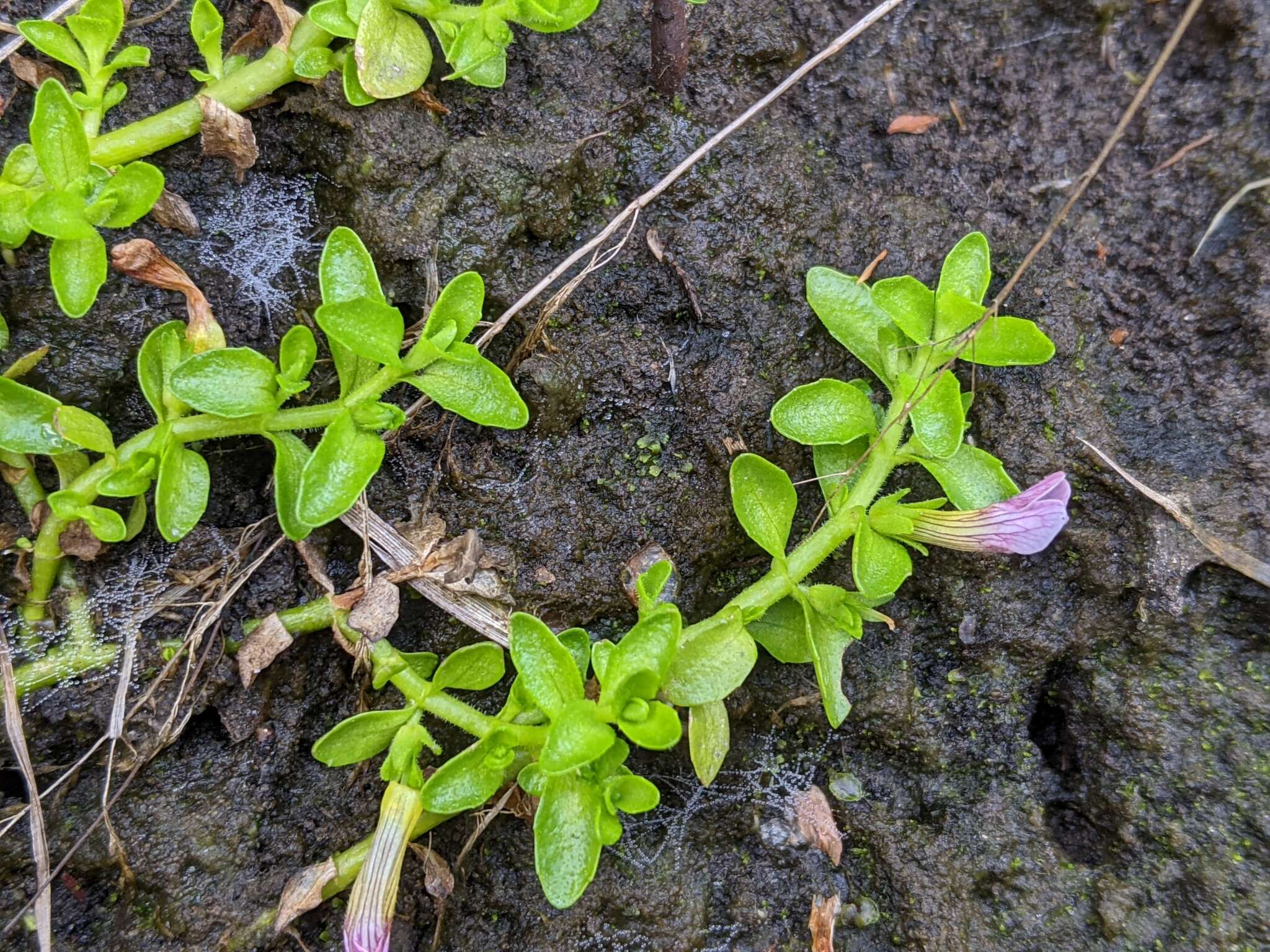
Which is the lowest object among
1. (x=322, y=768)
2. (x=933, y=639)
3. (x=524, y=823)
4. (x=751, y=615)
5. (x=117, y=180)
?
(x=933, y=639)

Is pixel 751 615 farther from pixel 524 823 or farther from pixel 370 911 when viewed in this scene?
pixel 370 911

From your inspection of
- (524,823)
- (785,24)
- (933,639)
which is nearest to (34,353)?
(524,823)

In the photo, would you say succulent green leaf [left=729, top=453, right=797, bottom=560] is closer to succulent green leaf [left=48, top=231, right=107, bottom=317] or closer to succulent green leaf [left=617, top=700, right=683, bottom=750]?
succulent green leaf [left=617, top=700, right=683, bottom=750]

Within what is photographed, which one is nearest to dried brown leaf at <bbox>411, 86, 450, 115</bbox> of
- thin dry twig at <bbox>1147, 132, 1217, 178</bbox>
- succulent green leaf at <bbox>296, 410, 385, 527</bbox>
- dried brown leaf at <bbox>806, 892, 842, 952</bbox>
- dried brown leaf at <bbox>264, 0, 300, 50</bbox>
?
dried brown leaf at <bbox>264, 0, 300, 50</bbox>

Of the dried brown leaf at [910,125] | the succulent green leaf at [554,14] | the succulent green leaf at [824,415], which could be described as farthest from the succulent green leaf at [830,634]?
the succulent green leaf at [554,14]

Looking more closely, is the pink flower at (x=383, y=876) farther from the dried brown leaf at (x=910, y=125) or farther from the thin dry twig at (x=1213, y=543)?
the dried brown leaf at (x=910, y=125)

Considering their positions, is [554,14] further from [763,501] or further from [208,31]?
[763,501]

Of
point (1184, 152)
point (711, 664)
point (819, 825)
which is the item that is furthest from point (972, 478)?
point (1184, 152)
